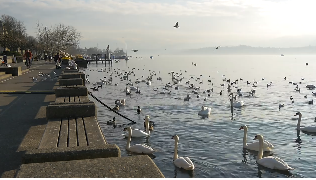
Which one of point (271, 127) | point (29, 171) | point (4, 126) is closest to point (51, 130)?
point (4, 126)

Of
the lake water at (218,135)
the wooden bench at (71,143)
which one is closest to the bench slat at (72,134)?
the wooden bench at (71,143)

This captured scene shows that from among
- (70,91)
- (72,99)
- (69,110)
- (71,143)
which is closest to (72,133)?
(71,143)

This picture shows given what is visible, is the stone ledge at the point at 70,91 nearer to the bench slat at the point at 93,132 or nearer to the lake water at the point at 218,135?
the lake water at the point at 218,135

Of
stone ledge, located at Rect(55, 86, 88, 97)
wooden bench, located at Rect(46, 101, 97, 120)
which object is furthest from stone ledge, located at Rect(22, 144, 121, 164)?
stone ledge, located at Rect(55, 86, 88, 97)

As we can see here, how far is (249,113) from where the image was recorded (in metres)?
21.8

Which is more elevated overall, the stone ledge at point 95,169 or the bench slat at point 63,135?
the stone ledge at point 95,169

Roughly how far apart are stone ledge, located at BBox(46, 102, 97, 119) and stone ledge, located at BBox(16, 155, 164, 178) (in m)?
4.33

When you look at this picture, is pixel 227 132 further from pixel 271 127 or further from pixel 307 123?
pixel 307 123

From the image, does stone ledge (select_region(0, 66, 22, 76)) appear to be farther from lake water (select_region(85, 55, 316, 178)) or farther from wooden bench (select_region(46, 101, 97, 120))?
wooden bench (select_region(46, 101, 97, 120))

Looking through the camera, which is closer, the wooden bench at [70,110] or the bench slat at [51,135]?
the bench slat at [51,135]

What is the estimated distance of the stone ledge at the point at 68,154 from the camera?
568cm

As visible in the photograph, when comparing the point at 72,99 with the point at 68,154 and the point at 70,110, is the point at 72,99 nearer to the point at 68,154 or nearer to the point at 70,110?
the point at 70,110

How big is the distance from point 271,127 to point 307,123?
2927 millimetres

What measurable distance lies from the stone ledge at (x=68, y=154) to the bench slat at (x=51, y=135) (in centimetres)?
95
